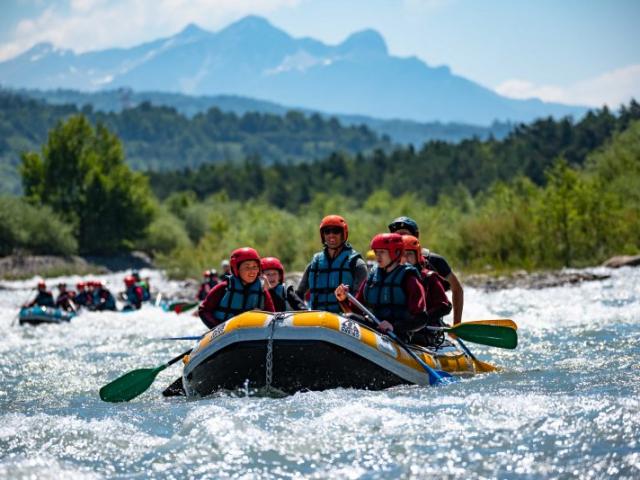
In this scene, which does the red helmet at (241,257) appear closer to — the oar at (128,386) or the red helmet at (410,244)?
the oar at (128,386)

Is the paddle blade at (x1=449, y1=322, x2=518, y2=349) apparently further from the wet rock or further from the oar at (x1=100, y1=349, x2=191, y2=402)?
the wet rock

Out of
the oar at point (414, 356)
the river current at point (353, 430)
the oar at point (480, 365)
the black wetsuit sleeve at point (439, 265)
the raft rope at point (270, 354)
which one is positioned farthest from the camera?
the black wetsuit sleeve at point (439, 265)

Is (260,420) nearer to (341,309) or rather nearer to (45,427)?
(45,427)

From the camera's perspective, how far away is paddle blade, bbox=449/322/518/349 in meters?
10.0

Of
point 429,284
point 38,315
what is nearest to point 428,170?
point 38,315

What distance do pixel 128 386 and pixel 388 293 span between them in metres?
2.76

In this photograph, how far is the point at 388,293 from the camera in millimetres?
9180

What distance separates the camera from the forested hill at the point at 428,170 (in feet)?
188

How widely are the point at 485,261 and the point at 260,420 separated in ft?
73.4

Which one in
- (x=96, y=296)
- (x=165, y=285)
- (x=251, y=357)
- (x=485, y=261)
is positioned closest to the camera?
(x=251, y=357)

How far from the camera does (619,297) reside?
63.4ft

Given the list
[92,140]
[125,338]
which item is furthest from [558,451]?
[92,140]

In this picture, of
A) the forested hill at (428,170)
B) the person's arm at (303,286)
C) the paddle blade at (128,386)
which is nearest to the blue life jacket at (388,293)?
the person's arm at (303,286)

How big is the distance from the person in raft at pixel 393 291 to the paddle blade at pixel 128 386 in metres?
2.13
